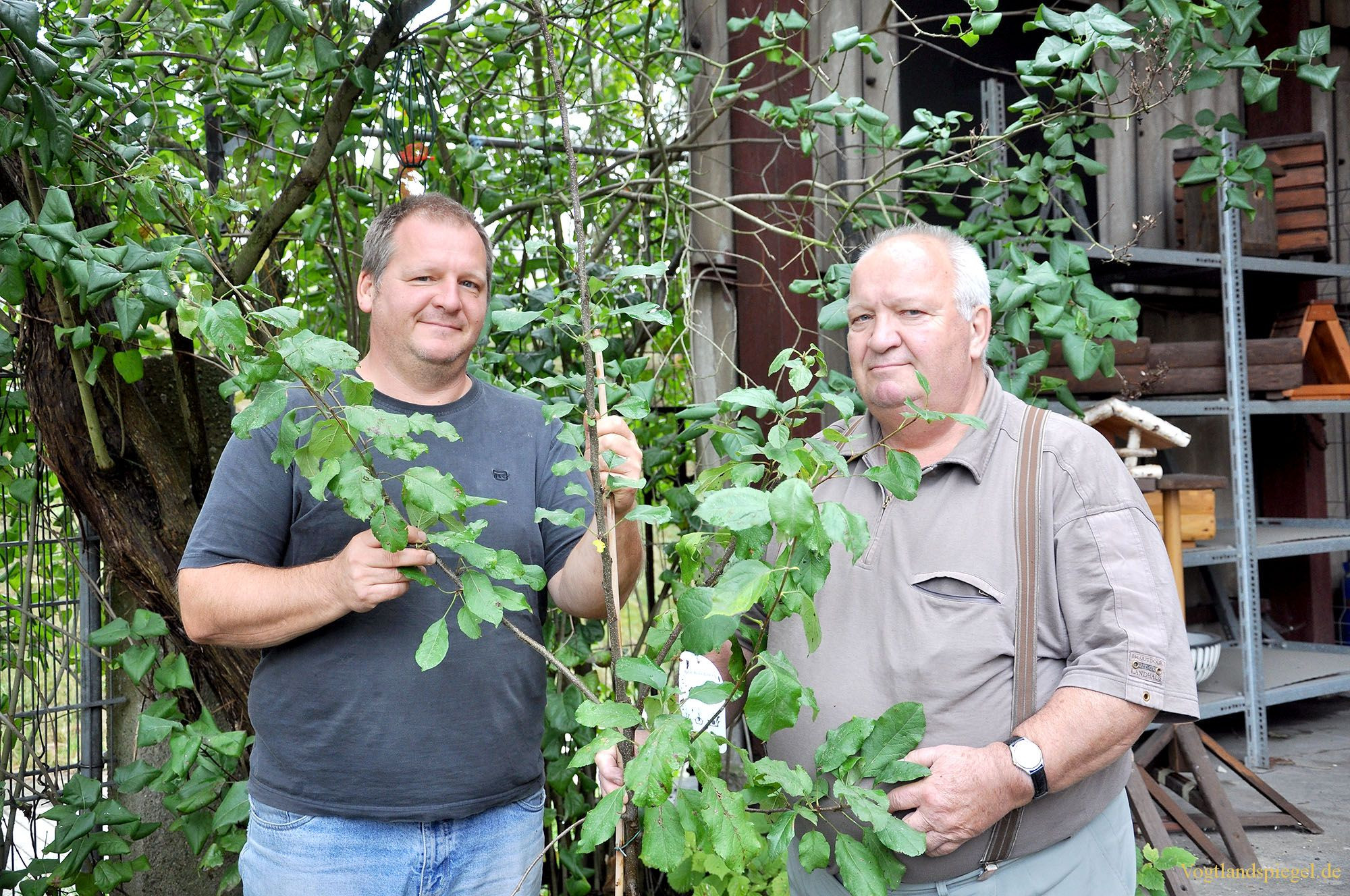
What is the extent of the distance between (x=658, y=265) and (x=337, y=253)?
7.52 ft

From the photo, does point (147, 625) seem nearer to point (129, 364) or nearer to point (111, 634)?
point (111, 634)

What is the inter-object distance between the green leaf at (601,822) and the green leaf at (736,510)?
0.38 meters

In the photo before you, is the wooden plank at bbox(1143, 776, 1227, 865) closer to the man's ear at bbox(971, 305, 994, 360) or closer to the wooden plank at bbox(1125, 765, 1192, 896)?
the wooden plank at bbox(1125, 765, 1192, 896)

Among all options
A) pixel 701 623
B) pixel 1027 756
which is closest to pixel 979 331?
pixel 1027 756

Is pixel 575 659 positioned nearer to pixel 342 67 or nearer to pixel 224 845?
pixel 224 845

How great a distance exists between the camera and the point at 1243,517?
14.0 ft

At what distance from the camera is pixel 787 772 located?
4.42 ft

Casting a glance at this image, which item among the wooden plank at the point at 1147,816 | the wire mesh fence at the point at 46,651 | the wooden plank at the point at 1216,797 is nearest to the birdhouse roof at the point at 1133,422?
the wooden plank at the point at 1216,797

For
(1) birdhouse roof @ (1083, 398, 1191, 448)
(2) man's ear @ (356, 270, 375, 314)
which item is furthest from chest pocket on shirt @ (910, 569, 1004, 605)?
(1) birdhouse roof @ (1083, 398, 1191, 448)

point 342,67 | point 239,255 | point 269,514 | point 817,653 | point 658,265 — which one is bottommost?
point 817,653

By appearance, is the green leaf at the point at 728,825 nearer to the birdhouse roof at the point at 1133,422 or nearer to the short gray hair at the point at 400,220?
the short gray hair at the point at 400,220

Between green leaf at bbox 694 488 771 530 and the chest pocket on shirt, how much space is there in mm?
796

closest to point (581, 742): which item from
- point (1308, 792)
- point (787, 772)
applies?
point (787, 772)

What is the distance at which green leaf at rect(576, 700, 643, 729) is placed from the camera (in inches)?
47.8
